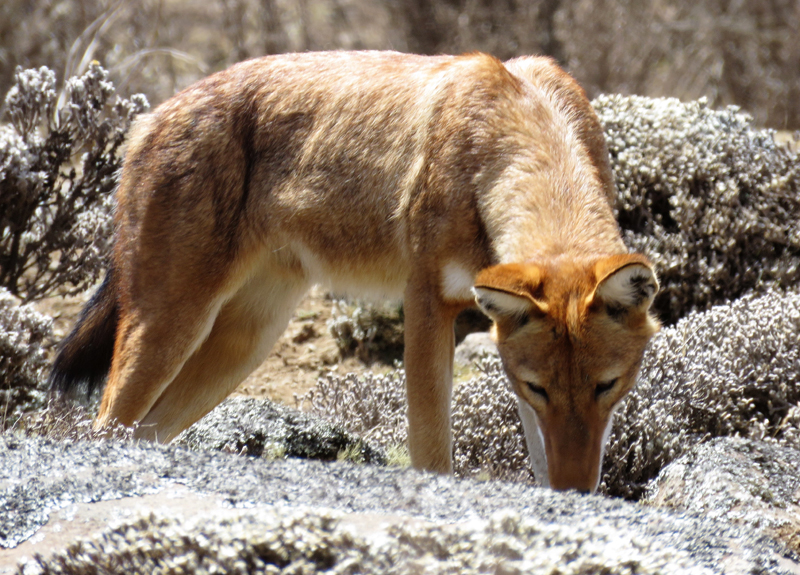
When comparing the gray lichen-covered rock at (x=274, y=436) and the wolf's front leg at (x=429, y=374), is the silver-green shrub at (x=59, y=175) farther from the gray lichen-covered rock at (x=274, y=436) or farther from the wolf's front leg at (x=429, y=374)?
the wolf's front leg at (x=429, y=374)

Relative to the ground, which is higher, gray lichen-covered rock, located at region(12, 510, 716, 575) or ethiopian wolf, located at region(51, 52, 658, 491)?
ethiopian wolf, located at region(51, 52, 658, 491)

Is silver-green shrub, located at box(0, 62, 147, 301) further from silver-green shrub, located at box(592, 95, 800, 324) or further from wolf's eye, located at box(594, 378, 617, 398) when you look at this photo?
wolf's eye, located at box(594, 378, 617, 398)

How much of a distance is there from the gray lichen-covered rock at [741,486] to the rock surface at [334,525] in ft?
2.25

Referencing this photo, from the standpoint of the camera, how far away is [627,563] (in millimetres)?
2271

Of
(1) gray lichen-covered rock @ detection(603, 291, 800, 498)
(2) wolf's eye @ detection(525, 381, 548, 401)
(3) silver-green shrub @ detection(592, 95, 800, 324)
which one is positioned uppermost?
(3) silver-green shrub @ detection(592, 95, 800, 324)

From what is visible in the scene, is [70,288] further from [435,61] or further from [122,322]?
[435,61]

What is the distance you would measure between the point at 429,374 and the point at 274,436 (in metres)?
1.20

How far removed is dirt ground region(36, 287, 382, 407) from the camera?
21.4ft

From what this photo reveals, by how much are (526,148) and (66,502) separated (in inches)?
94.8

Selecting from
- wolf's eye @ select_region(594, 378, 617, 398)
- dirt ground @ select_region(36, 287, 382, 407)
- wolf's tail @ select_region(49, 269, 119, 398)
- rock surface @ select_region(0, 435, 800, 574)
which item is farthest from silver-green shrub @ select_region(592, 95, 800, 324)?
rock surface @ select_region(0, 435, 800, 574)

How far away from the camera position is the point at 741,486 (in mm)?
3578

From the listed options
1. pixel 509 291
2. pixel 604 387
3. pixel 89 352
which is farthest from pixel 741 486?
pixel 89 352

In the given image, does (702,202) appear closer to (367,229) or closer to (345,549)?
(367,229)

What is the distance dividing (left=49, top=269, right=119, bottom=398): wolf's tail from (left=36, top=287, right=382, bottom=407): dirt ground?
1588mm
